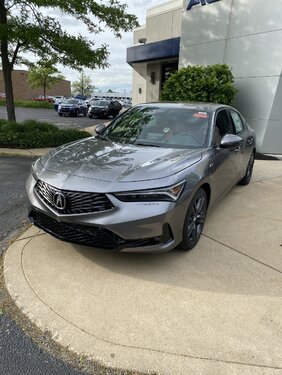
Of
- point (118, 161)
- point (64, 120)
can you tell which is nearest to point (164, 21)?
point (64, 120)

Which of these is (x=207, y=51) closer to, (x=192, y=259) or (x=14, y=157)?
(x=14, y=157)

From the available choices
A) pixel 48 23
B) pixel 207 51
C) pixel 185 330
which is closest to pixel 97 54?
pixel 48 23

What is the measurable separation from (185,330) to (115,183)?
1.30 m

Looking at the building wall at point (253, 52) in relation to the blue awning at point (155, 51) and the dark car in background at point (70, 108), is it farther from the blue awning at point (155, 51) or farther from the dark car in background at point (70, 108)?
the dark car in background at point (70, 108)

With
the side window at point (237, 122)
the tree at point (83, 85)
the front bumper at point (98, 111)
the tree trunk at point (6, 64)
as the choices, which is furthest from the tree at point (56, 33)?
the tree at point (83, 85)

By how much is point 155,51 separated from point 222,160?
45.8ft

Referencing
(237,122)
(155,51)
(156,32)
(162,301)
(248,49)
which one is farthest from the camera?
(156,32)

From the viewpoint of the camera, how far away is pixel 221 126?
14.5ft

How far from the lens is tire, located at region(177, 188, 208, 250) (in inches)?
127

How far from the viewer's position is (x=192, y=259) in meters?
3.35

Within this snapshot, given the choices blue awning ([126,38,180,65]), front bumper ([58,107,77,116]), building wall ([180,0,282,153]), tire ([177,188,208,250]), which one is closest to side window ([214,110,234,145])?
tire ([177,188,208,250])

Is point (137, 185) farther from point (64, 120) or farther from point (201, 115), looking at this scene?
point (64, 120)

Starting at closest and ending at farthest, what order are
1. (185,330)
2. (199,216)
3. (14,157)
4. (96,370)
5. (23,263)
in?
(96,370) < (185,330) < (23,263) < (199,216) < (14,157)

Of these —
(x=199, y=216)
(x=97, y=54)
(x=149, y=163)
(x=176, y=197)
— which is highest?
(x=97, y=54)
